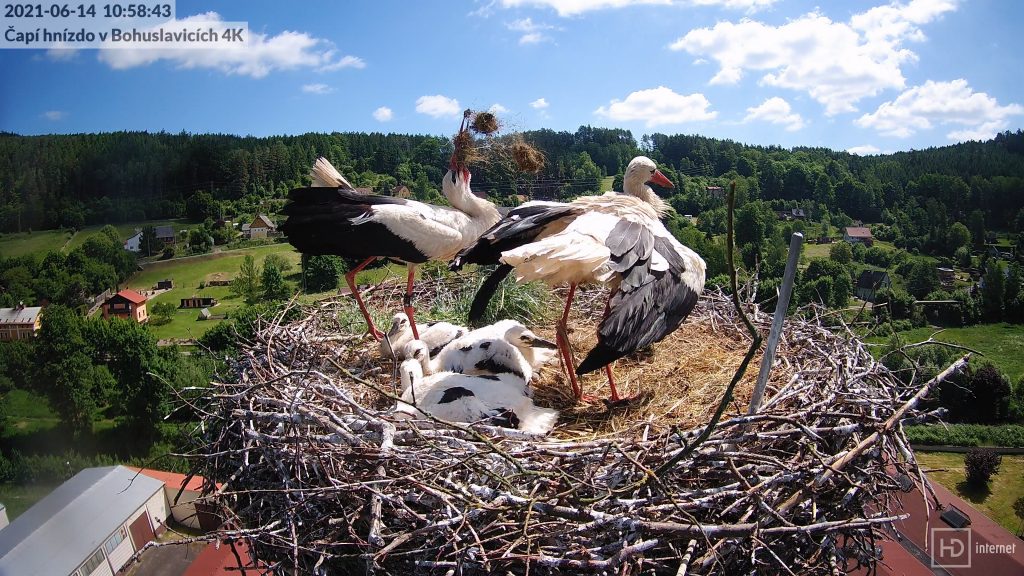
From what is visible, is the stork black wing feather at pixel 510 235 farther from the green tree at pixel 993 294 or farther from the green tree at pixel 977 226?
the green tree at pixel 977 226

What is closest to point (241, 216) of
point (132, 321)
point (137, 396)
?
point (132, 321)

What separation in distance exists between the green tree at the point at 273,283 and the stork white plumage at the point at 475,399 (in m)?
21.2

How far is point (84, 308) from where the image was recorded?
62.8 feet

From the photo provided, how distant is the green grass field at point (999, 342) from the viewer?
21031 mm

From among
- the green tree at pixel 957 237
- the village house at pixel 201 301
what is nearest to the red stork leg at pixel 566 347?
the village house at pixel 201 301

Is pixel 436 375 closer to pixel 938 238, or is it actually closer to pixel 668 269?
pixel 668 269

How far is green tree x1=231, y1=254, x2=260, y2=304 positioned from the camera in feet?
80.2

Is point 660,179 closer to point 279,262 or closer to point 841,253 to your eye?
point 279,262

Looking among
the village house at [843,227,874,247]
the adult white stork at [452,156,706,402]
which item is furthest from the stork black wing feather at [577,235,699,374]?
the village house at [843,227,874,247]

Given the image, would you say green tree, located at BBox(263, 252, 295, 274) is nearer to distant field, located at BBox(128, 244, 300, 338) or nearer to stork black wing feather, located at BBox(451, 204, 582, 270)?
distant field, located at BBox(128, 244, 300, 338)

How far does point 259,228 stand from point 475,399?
84.3 feet

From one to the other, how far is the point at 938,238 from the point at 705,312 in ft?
109

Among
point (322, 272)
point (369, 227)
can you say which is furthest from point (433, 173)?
point (369, 227)

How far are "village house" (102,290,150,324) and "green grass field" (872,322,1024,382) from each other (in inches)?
1215
